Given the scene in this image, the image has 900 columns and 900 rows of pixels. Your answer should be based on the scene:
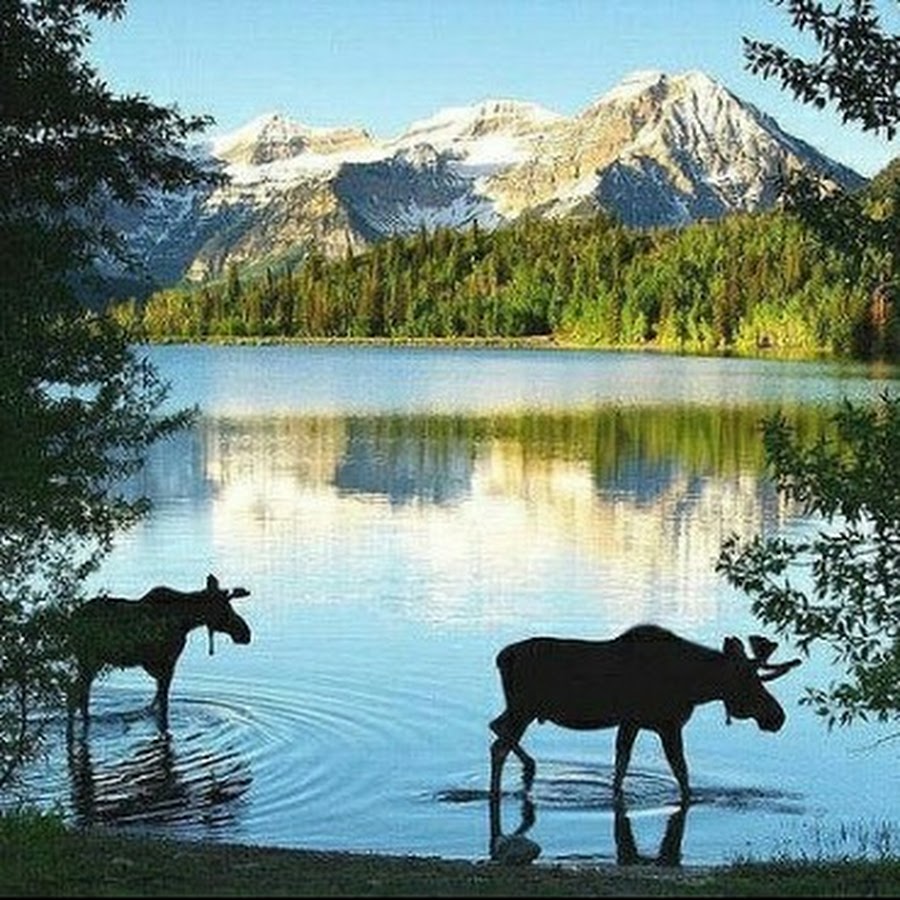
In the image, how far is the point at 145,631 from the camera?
2398 cm

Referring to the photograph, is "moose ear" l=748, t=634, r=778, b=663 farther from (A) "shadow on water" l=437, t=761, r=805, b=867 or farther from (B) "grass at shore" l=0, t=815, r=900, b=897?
(B) "grass at shore" l=0, t=815, r=900, b=897

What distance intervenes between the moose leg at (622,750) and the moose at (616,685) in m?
0.01

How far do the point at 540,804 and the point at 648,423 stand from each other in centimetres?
8288

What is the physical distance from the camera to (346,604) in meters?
41.8

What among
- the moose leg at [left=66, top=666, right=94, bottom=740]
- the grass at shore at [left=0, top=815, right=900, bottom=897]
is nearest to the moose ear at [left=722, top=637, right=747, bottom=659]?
the grass at shore at [left=0, top=815, right=900, bottom=897]

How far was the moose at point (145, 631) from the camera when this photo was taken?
22.1 metres

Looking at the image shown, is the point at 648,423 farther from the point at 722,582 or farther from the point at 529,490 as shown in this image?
the point at 722,582

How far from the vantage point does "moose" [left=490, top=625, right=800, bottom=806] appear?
22.5 metres

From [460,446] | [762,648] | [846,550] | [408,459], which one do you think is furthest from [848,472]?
[460,446]

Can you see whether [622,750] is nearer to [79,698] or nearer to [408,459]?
[79,698]

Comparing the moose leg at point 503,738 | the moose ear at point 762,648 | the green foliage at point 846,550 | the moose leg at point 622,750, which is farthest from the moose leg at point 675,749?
the green foliage at point 846,550

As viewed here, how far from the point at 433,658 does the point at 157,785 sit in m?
10.9

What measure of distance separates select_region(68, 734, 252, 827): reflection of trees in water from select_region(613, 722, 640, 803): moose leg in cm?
491

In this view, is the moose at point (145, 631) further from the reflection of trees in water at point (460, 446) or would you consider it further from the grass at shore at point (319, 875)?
the reflection of trees in water at point (460, 446)
